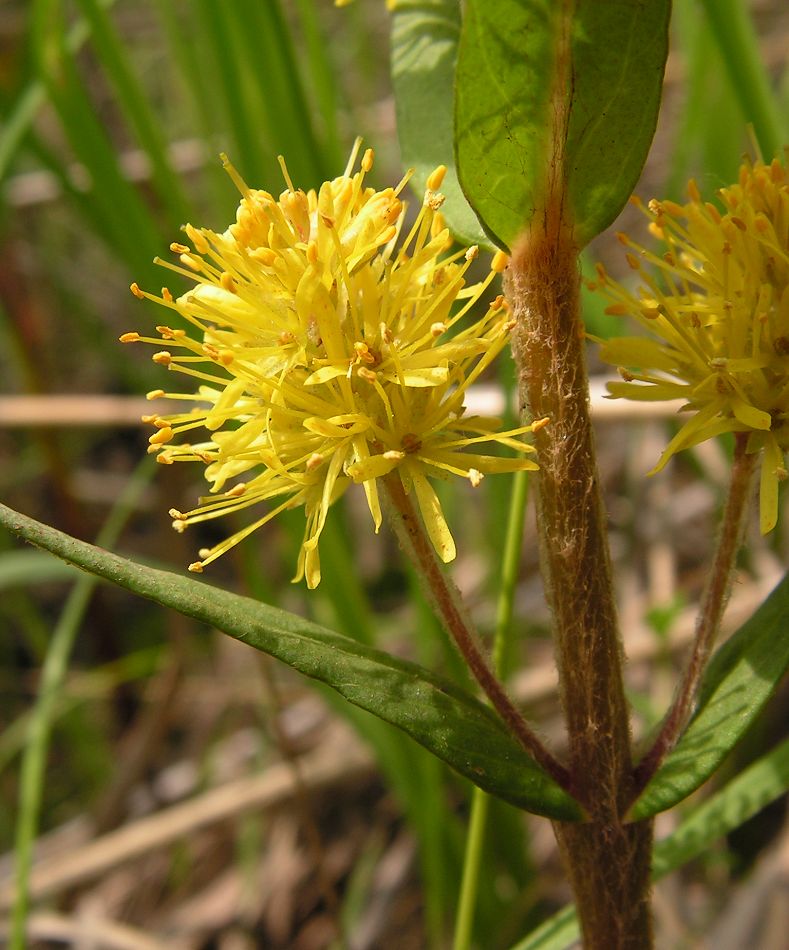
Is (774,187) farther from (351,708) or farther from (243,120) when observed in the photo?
(351,708)

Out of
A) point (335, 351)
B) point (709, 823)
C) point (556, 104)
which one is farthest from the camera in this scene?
point (709, 823)

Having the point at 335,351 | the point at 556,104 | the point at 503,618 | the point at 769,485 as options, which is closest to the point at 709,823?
the point at 503,618

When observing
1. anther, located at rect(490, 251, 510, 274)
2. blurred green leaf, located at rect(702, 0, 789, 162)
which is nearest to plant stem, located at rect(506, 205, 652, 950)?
anther, located at rect(490, 251, 510, 274)

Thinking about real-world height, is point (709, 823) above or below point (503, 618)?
below

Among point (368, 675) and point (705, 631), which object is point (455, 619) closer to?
point (368, 675)

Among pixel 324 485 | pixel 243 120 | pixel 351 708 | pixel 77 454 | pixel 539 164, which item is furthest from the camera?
pixel 77 454

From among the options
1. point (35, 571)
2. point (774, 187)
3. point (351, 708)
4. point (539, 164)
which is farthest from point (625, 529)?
point (539, 164)
